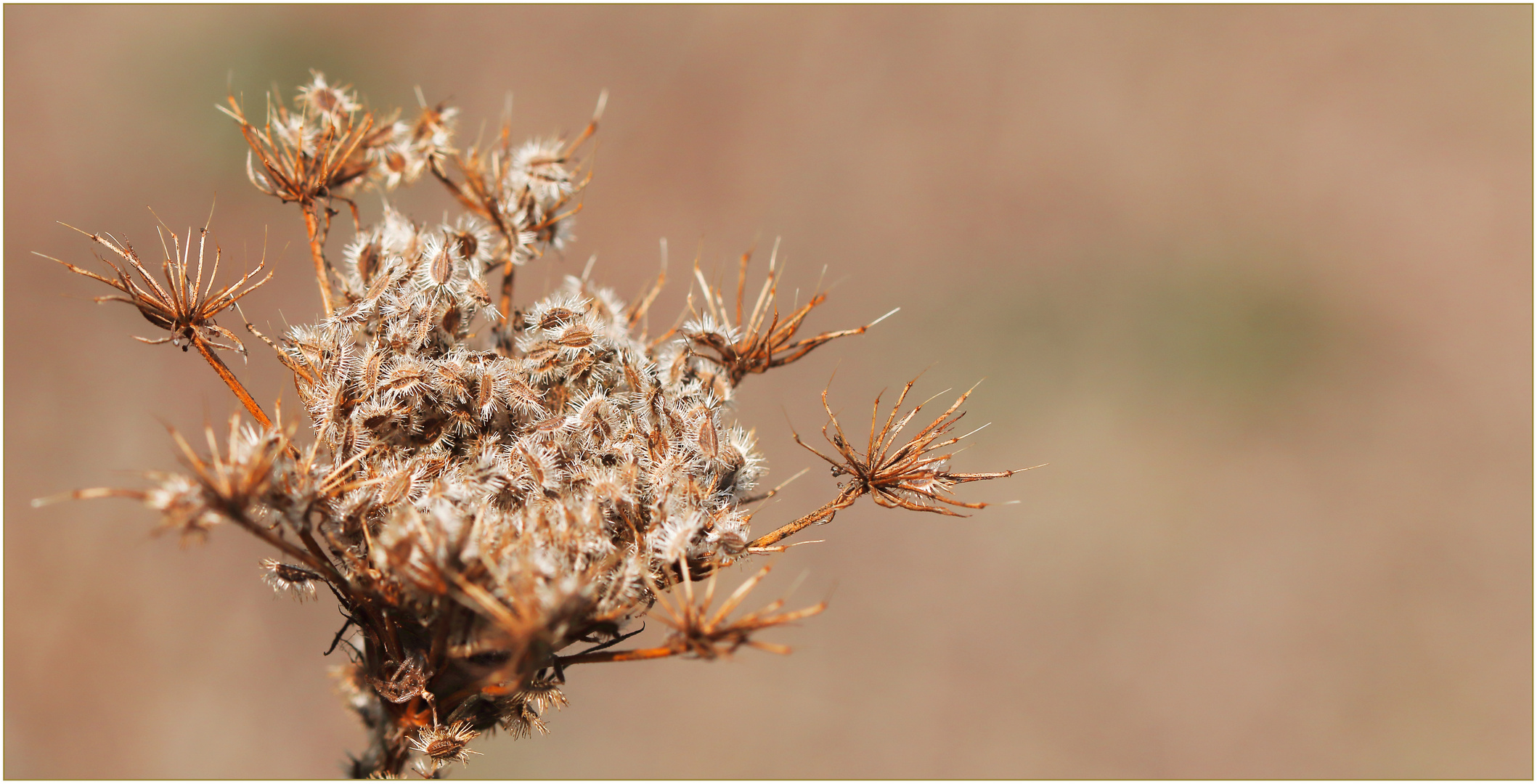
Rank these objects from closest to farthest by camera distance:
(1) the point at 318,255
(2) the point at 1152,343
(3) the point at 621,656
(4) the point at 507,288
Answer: (3) the point at 621,656, (1) the point at 318,255, (4) the point at 507,288, (2) the point at 1152,343

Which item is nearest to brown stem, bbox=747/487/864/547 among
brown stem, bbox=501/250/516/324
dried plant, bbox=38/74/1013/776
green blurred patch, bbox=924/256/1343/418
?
dried plant, bbox=38/74/1013/776

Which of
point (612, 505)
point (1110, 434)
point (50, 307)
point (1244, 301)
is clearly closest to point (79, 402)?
point (50, 307)

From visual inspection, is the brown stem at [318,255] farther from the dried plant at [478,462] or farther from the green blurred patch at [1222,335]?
the green blurred patch at [1222,335]

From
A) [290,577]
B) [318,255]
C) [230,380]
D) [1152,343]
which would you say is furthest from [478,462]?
[1152,343]

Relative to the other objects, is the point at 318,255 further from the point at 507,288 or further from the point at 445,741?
the point at 445,741

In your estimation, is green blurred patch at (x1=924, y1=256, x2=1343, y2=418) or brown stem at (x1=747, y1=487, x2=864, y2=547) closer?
brown stem at (x1=747, y1=487, x2=864, y2=547)

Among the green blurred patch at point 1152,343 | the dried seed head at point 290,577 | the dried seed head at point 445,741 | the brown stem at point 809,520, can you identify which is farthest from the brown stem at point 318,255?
the green blurred patch at point 1152,343

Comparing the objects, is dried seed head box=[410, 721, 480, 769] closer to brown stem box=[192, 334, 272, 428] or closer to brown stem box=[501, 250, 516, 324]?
brown stem box=[192, 334, 272, 428]
